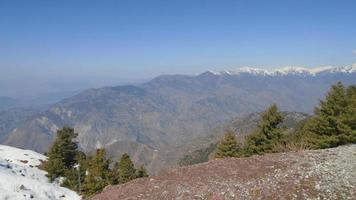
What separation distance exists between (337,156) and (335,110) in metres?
21.3

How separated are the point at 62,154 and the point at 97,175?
541 inches

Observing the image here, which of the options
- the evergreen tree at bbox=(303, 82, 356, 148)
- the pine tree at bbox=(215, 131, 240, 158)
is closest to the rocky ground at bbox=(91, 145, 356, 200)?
the evergreen tree at bbox=(303, 82, 356, 148)

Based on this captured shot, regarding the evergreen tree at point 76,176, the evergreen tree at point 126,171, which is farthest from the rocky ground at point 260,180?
the evergreen tree at point 126,171

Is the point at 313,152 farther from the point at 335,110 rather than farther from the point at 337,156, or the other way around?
the point at 335,110

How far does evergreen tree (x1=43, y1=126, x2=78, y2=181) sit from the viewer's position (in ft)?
188

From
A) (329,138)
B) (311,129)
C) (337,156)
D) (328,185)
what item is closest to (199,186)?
(328,185)

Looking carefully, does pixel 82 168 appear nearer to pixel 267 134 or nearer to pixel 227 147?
pixel 227 147

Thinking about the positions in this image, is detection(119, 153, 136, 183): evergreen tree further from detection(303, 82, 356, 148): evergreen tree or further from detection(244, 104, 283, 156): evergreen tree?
detection(303, 82, 356, 148): evergreen tree

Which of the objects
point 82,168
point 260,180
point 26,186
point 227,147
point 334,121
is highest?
point 334,121

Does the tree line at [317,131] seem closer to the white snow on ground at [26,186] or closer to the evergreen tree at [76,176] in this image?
the evergreen tree at [76,176]

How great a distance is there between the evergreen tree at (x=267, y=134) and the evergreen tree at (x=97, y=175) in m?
20.9

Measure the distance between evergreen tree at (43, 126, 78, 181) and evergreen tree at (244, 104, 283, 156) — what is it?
28812 mm

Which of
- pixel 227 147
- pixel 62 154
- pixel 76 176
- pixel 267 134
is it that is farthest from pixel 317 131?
pixel 62 154

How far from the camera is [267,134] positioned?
179ft
